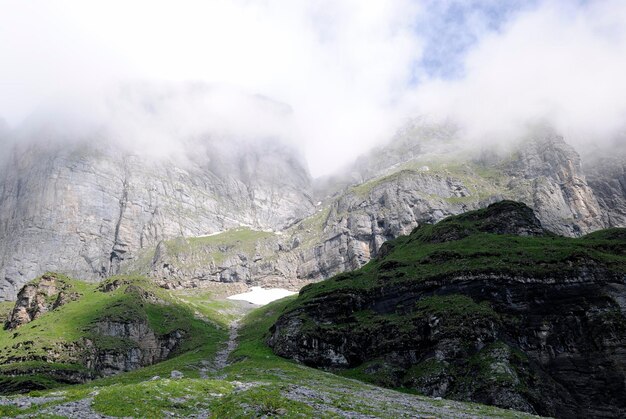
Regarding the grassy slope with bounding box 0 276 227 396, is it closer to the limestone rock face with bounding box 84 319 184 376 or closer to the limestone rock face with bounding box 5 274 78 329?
the limestone rock face with bounding box 84 319 184 376

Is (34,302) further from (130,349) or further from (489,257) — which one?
(489,257)

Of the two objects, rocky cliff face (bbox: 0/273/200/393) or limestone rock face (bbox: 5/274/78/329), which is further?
limestone rock face (bbox: 5/274/78/329)

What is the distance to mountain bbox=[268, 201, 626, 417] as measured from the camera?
79.0 metres

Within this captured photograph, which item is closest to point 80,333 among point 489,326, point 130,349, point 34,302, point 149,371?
point 130,349

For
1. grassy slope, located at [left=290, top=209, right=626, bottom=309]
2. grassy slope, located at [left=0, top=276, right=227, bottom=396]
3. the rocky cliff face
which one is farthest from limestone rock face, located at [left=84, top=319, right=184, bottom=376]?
grassy slope, located at [left=290, top=209, right=626, bottom=309]

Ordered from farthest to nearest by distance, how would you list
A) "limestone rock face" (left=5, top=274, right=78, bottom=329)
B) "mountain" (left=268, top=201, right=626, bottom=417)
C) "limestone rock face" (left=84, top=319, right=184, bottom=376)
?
"limestone rock face" (left=5, top=274, right=78, bottom=329) < "limestone rock face" (left=84, top=319, right=184, bottom=376) < "mountain" (left=268, top=201, right=626, bottom=417)

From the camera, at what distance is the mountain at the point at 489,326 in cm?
7900

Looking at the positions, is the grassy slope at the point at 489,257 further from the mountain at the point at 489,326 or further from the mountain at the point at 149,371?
the mountain at the point at 149,371

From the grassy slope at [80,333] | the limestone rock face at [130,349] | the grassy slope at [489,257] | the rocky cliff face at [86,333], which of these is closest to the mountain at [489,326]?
the grassy slope at [489,257]

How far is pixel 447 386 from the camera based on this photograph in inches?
3191

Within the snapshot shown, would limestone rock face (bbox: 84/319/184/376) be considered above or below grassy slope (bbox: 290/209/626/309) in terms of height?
below

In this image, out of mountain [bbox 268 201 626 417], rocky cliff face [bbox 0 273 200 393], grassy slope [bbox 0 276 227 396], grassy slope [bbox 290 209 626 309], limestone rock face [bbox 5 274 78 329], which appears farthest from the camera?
limestone rock face [bbox 5 274 78 329]

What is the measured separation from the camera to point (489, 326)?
294 ft

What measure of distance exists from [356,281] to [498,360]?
2198 inches
